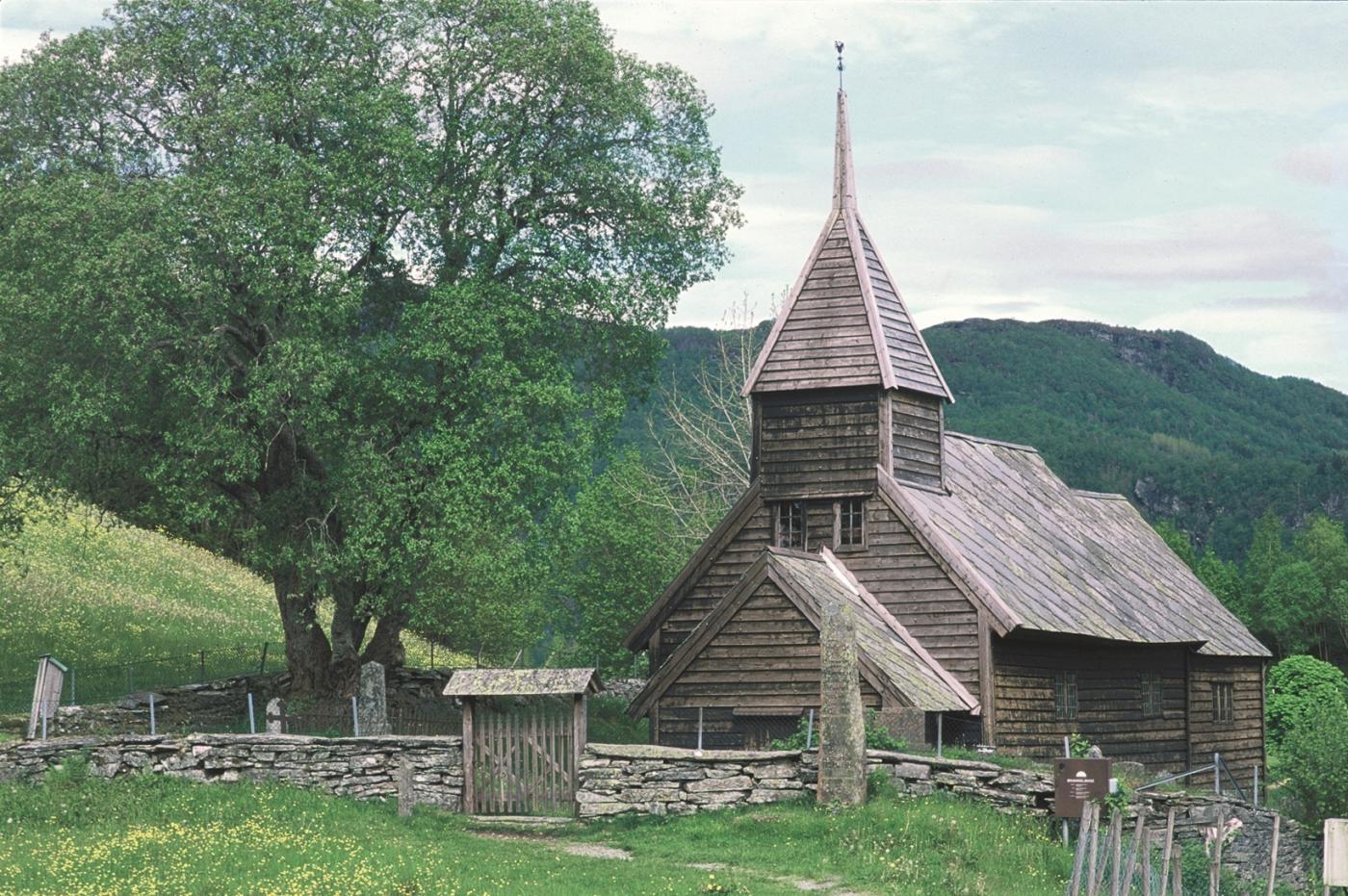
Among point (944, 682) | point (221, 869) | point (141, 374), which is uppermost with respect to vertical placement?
point (141, 374)

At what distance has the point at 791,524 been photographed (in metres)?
37.0

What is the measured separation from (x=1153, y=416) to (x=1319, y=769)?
143 meters

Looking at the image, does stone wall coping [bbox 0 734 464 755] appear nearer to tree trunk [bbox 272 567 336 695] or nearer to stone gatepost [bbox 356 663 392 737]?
stone gatepost [bbox 356 663 392 737]

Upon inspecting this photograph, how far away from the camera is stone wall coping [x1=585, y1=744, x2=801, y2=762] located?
27.3 metres

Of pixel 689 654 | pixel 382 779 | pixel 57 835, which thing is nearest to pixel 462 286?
pixel 689 654

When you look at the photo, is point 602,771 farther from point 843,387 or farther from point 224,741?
point 843,387

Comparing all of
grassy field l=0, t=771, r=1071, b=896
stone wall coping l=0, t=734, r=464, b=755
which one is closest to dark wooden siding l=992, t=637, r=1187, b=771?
grassy field l=0, t=771, r=1071, b=896

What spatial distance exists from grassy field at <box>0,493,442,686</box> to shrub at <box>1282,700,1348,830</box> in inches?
1018

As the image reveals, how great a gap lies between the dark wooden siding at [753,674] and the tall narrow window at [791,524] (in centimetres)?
451

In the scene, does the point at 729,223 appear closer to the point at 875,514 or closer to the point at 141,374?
the point at 875,514

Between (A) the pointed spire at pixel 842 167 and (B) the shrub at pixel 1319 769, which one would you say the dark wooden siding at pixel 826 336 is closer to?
(A) the pointed spire at pixel 842 167

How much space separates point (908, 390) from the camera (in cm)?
3712

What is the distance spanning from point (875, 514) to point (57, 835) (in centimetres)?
1738

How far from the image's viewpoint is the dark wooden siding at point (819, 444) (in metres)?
36.5
